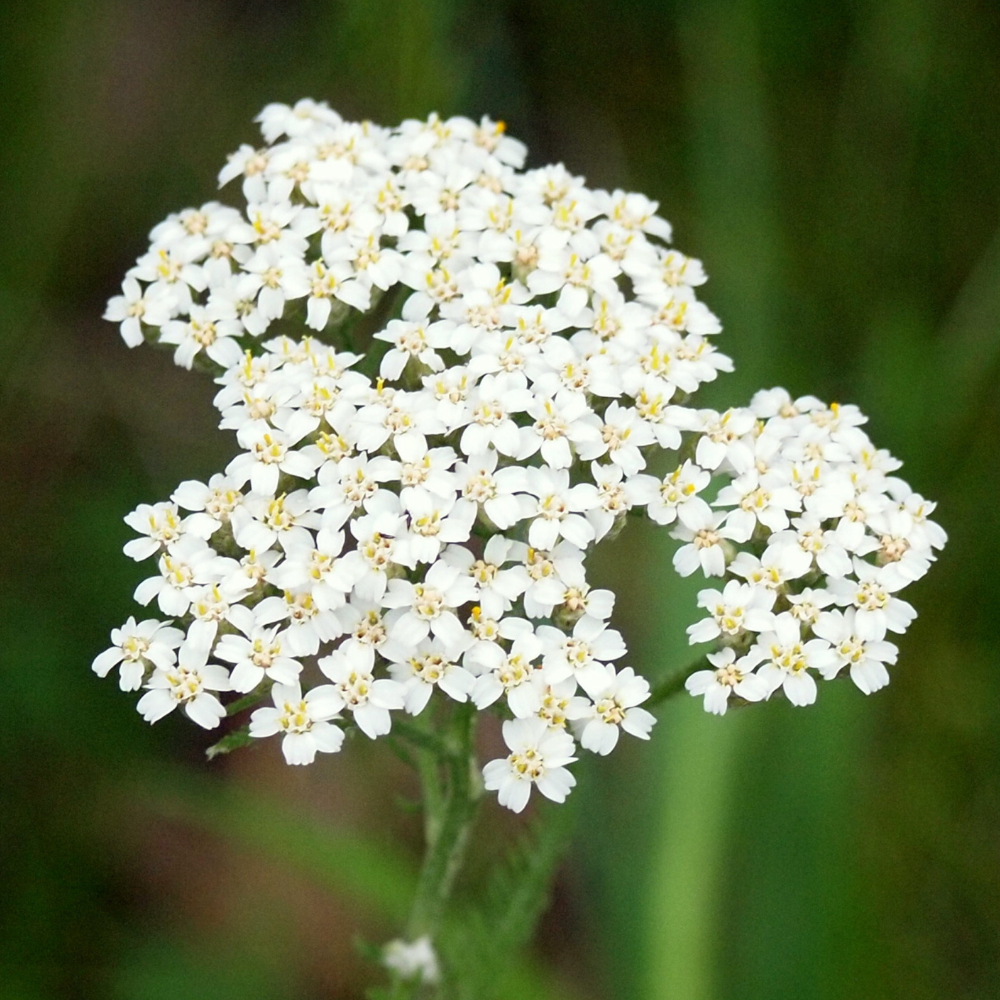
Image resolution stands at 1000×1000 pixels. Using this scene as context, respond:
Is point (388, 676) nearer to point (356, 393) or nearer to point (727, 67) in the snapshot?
point (356, 393)

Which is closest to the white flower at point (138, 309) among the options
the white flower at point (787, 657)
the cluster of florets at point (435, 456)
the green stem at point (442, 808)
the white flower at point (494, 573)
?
the cluster of florets at point (435, 456)

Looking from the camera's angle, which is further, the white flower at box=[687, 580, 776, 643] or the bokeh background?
the bokeh background

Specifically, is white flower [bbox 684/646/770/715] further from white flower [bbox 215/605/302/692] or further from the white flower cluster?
white flower [bbox 215/605/302/692]

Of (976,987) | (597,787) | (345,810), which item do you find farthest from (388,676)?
(976,987)

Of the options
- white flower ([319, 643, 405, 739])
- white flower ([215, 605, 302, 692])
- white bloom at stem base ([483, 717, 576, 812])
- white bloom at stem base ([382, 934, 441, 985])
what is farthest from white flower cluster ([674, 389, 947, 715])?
white bloom at stem base ([382, 934, 441, 985])

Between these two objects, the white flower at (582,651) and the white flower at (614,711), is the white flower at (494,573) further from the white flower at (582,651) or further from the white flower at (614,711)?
the white flower at (614,711)

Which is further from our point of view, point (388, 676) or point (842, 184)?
point (842, 184)

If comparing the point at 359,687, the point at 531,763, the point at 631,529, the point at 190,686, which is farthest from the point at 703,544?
the point at 631,529

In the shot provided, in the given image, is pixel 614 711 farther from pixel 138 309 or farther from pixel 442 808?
pixel 138 309
